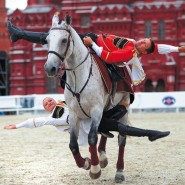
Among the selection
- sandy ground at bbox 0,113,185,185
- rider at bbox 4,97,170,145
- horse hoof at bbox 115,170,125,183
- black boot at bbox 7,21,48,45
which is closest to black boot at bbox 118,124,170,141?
rider at bbox 4,97,170,145

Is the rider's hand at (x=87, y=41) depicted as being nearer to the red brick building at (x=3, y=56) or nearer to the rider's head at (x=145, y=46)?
the rider's head at (x=145, y=46)

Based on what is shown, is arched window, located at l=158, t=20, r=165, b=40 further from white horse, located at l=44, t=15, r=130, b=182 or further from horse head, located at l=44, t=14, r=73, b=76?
horse head, located at l=44, t=14, r=73, b=76

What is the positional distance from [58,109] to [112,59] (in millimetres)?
1487

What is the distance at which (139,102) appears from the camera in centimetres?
3009

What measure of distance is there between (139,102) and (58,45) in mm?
24105

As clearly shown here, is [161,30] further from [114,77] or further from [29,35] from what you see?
[29,35]

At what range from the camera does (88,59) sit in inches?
272

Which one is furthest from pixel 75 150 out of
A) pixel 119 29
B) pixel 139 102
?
pixel 119 29

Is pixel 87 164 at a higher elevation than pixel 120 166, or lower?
higher

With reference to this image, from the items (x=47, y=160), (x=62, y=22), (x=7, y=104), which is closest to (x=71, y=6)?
(x=7, y=104)

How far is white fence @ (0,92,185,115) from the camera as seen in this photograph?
29.5 meters

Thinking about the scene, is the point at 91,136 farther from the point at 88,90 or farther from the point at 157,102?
the point at 157,102

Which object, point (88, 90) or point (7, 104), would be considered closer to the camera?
point (88, 90)

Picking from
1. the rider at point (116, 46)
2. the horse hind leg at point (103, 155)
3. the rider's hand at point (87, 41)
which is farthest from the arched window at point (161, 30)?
the rider's hand at point (87, 41)
